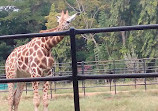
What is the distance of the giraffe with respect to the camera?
493 cm

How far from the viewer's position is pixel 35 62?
496cm

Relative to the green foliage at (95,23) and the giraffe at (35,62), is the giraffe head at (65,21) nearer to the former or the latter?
the giraffe at (35,62)

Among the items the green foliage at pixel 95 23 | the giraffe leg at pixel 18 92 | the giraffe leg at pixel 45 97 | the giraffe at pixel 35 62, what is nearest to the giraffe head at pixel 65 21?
the giraffe at pixel 35 62

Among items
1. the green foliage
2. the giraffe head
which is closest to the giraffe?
the giraffe head

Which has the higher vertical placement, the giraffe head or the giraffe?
the giraffe head

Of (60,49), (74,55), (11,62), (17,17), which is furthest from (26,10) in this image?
(74,55)

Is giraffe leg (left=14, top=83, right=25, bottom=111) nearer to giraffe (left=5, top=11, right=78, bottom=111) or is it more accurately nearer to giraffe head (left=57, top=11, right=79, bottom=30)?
giraffe (left=5, top=11, right=78, bottom=111)

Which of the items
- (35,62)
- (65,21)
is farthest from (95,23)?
(35,62)

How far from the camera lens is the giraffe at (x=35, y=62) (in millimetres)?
4934

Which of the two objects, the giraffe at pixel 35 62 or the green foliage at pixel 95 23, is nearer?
the giraffe at pixel 35 62

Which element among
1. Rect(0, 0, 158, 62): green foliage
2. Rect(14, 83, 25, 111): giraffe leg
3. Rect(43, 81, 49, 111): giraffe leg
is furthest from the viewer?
Rect(0, 0, 158, 62): green foliage

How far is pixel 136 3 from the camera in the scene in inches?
689

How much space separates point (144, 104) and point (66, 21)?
2.10 metres

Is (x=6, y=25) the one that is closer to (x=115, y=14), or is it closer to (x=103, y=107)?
(x=115, y=14)
